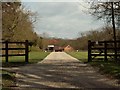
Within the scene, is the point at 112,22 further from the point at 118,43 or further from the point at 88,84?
the point at 88,84

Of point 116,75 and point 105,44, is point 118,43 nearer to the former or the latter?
point 105,44

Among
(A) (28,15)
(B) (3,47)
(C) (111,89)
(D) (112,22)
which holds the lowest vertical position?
(C) (111,89)

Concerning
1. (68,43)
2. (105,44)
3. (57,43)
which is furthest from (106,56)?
(57,43)

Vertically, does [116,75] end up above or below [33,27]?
below

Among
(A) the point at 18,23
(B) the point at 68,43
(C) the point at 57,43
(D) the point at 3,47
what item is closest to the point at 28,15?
(A) the point at 18,23

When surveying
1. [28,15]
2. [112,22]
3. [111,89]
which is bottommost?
[111,89]

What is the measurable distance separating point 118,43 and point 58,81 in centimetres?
1253

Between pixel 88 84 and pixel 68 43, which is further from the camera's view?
Result: pixel 68 43

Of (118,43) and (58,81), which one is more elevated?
(118,43)

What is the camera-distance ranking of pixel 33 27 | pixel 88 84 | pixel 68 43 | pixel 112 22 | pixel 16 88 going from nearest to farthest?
pixel 16 88
pixel 88 84
pixel 112 22
pixel 33 27
pixel 68 43

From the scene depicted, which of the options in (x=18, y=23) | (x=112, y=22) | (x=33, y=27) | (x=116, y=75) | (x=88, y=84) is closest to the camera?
(x=88, y=84)

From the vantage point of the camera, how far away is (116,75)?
13539mm

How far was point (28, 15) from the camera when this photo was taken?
62.5 meters

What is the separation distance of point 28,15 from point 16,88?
2096 inches
